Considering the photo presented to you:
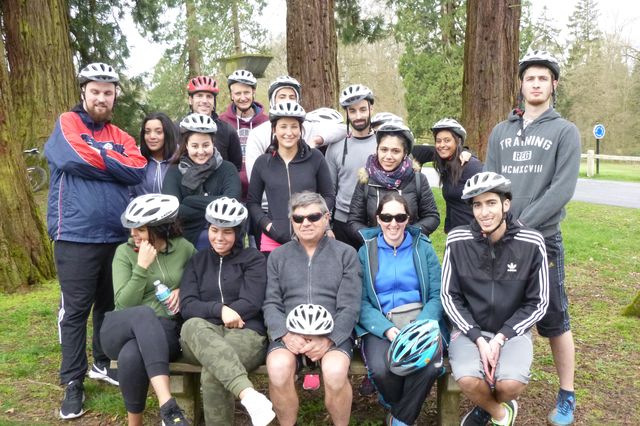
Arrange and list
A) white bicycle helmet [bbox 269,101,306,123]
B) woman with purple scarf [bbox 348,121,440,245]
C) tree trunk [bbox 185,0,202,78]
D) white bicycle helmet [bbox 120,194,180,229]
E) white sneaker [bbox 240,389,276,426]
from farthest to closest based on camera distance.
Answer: tree trunk [bbox 185,0,202,78]
white bicycle helmet [bbox 269,101,306,123]
woman with purple scarf [bbox 348,121,440,245]
white bicycle helmet [bbox 120,194,180,229]
white sneaker [bbox 240,389,276,426]

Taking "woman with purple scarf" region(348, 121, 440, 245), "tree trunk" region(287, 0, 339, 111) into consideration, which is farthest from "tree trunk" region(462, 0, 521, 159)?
"woman with purple scarf" region(348, 121, 440, 245)

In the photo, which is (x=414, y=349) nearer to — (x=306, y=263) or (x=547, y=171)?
(x=306, y=263)

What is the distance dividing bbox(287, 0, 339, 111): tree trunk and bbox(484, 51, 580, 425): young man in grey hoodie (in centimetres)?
369

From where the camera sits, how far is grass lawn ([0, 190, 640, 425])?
4.27 meters

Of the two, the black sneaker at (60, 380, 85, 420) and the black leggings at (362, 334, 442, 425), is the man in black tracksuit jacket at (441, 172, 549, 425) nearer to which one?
the black leggings at (362, 334, 442, 425)

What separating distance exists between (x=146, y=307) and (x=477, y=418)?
2.34 m

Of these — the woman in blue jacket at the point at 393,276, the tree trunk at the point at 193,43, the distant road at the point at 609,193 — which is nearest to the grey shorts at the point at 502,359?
the woman in blue jacket at the point at 393,276

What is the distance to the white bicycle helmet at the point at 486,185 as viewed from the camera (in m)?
3.64

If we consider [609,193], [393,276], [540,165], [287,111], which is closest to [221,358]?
[393,276]

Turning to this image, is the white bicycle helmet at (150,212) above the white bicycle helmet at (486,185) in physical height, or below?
→ below

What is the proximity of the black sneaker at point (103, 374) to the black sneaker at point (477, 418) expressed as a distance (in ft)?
9.12

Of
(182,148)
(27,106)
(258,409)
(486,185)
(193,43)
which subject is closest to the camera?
(258,409)

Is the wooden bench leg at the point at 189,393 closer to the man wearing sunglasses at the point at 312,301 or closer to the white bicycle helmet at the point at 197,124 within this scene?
the man wearing sunglasses at the point at 312,301

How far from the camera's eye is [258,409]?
11.2 ft
